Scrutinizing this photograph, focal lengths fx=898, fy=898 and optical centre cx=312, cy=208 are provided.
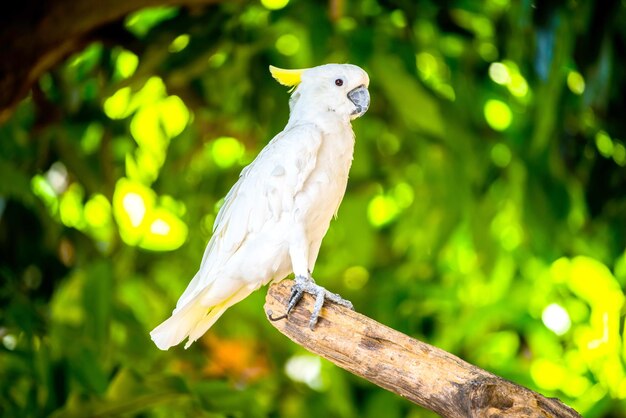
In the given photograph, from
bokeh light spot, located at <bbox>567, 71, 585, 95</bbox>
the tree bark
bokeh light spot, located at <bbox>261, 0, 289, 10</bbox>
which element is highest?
the tree bark

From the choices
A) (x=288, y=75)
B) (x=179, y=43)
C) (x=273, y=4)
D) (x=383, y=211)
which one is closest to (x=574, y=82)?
(x=383, y=211)

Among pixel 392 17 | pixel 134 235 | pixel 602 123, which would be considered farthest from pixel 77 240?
pixel 602 123

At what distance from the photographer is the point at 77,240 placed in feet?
5.49

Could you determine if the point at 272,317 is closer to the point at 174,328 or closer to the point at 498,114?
the point at 174,328

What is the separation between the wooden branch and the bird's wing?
0.06 metres

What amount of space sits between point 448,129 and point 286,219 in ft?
2.64

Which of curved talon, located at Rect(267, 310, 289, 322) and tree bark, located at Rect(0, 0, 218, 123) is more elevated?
curved talon, located at Rect(267, 310, 289, 322)

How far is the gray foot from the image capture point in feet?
2.56

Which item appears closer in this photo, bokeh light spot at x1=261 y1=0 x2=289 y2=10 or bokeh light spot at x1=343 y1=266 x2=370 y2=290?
bokeh light spot at x1=261 y1=0 x2=289 y2=10

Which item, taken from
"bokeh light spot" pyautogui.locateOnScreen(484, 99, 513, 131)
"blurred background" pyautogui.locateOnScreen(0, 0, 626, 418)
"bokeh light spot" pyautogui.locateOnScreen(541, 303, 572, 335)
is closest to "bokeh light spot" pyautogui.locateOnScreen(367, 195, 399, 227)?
"blurred background" pyautogui.locateOnScreen(0, 0, 626, 418)

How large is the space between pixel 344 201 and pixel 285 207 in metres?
0.87

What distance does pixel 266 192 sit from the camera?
83 centimetres

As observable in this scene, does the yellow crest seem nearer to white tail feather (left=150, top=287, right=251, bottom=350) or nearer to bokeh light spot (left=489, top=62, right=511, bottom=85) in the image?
white tail feather (left=150, top=287, right=251, bottom=350)

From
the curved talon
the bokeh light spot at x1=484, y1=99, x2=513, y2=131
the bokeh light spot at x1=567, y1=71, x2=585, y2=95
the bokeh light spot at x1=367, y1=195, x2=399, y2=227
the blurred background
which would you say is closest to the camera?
the curved talon
